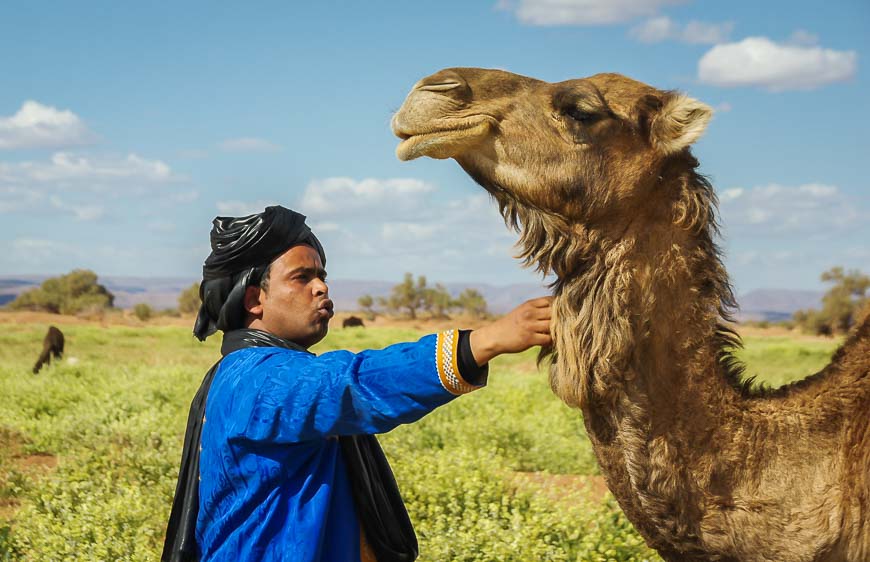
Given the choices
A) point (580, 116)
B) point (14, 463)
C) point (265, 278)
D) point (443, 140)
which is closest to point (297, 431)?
point (265, 278)

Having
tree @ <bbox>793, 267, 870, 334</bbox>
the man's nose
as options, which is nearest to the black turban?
the man's nose

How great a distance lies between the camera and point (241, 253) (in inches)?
123

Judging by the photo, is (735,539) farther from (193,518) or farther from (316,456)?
(193,518)

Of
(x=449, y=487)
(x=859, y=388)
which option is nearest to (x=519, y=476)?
(x=449, y=487)

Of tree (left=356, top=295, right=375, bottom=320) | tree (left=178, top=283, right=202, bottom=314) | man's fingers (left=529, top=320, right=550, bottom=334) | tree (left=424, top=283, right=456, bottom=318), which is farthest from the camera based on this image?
tree (left=178, top=283, right=202, bottom=314)

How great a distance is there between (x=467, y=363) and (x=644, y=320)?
73 centimetres

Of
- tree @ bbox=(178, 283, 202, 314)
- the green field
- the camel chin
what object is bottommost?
the green field

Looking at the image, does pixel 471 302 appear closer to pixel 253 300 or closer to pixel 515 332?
pixel 253 300

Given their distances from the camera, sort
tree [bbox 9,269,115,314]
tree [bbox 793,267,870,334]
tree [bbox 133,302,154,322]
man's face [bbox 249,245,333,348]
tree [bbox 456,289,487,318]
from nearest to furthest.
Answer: man's face [bbox 249,245,333,348]
tree [bbox 793,267,870,334]
tree [bbox 133,302,154,322]
tree [bbox 9,269,115,314]
tree [bbox 456,289,487,318]

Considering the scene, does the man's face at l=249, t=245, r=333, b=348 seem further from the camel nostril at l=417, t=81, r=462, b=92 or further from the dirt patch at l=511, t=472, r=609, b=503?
the dirt patch at l=511, t=472, r=609, b=503

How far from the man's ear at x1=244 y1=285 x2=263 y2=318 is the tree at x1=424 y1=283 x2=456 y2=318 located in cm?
5411

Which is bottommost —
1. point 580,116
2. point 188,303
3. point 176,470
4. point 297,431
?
point 176,470

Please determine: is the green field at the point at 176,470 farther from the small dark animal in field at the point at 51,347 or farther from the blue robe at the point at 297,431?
the blue robe at the point at 297,431

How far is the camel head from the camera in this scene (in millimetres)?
2824
